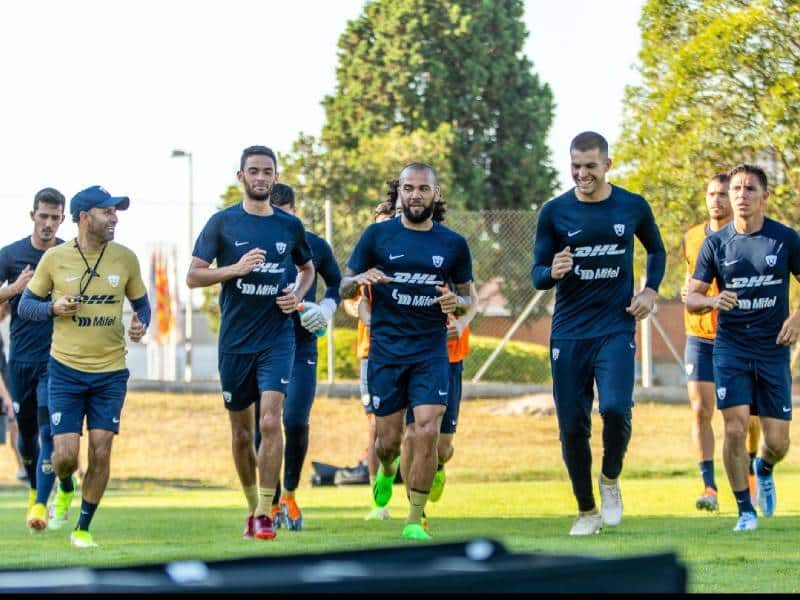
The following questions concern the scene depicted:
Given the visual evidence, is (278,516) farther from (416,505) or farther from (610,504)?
(610,504)

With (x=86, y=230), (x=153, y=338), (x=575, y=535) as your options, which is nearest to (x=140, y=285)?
(x=86, y=230)

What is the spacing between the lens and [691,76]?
2252cm

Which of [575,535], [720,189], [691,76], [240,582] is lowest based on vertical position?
[575,535]

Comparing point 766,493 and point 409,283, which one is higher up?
point 409,283

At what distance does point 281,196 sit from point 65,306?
7.08 feet

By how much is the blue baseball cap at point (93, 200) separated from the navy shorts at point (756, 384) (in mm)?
4056

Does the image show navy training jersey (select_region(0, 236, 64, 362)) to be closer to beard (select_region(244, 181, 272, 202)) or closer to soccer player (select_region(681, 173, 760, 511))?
beard (select_region(244, 181, 272, 202))

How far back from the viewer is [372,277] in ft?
32.8

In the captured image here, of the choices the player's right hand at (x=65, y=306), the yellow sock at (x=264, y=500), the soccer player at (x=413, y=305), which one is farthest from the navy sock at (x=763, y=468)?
the player's right hand at (x=65, y=306)

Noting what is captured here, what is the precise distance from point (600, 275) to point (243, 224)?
2343mm

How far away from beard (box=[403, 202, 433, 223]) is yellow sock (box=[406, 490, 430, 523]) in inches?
68.2

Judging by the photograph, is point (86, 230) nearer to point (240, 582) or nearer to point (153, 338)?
point (240, 582)

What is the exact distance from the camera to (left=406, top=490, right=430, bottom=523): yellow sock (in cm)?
985

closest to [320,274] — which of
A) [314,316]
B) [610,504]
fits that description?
[314,316]
